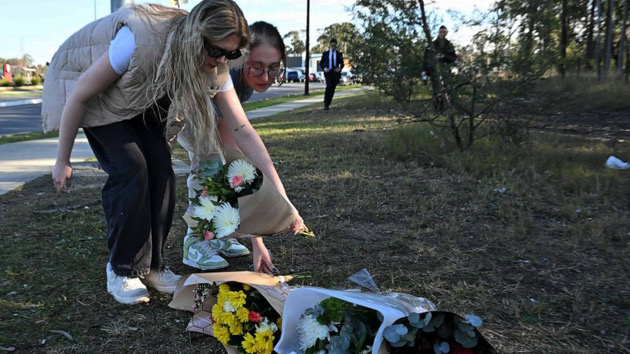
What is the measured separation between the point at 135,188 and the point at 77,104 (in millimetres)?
439

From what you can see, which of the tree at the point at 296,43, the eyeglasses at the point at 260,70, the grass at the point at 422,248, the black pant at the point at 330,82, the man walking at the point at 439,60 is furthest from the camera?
the tree at the point at 296,43

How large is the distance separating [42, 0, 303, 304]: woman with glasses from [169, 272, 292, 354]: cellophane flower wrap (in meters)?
0.30

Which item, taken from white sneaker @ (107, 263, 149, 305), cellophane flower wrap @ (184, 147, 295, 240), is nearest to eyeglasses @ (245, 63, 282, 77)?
cellophane flower wrap @ (184, 147, 295, 240)

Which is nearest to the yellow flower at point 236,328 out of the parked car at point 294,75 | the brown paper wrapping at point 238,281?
the brown paper wrapping at point 238,281

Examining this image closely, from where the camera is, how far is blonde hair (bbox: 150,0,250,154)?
2113mm

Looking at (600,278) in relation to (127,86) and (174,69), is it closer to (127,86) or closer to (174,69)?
(174,69)

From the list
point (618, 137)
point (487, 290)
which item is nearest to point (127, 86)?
point (487, 290)

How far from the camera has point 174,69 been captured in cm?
217

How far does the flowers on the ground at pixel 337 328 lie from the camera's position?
1.74m

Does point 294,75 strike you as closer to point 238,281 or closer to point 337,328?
point 238,281

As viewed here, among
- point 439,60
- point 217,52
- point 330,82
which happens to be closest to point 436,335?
point 217,52

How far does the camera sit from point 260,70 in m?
2.73

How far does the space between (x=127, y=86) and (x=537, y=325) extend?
2026mm

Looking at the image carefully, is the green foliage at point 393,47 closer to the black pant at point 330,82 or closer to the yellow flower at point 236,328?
the yellow flower at point 236,328
